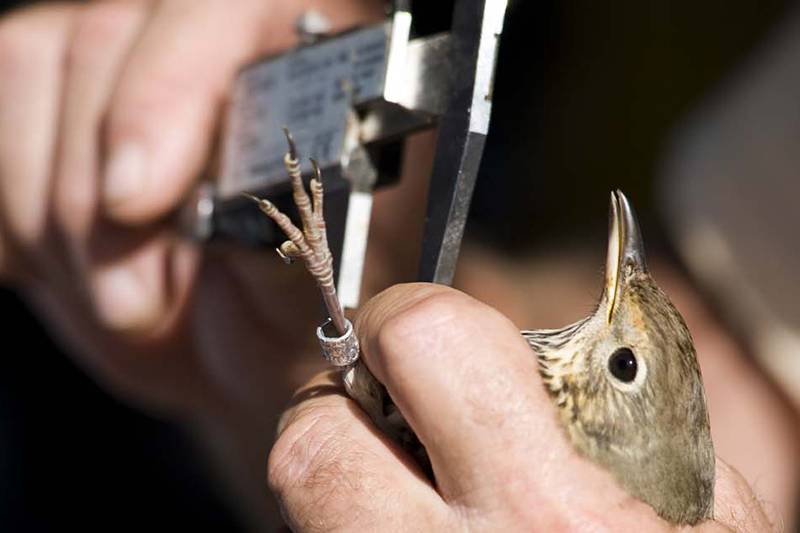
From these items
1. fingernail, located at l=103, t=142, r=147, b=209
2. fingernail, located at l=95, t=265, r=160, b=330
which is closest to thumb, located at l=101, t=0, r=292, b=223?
fingernail, located at l=103, t=142, r=147, b=209

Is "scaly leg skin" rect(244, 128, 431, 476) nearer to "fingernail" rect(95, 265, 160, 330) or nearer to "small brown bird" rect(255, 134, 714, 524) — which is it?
"small brown bird" rect(255, 134, 714, 524)

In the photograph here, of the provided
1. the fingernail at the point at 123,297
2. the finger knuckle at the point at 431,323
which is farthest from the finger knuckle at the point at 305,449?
the fingernail at the point at 123,297

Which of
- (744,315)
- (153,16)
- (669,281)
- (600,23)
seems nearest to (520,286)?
(669,281)

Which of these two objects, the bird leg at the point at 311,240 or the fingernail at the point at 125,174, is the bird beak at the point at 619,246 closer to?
the bird leg at the point at 311,240

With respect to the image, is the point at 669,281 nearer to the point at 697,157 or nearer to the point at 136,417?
the point at 697,157

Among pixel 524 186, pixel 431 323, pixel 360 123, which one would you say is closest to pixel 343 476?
pixel 431 323
